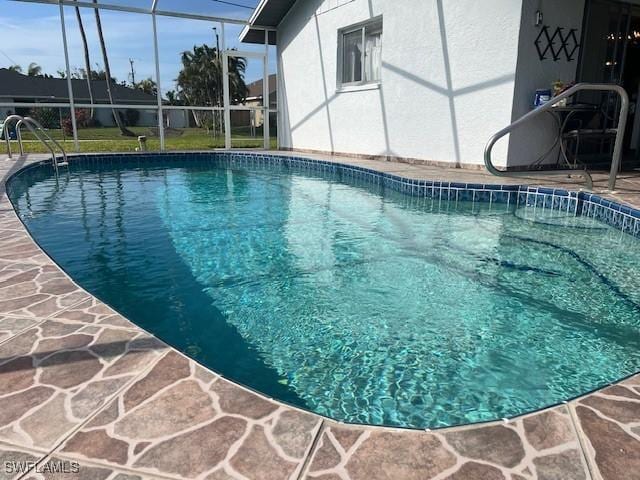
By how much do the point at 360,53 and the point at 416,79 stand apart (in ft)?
7.33

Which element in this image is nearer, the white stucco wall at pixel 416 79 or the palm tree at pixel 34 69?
the white stucco wall at pixel 416 79

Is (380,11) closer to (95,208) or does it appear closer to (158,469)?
(95,208)

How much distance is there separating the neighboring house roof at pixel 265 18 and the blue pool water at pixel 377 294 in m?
7.72

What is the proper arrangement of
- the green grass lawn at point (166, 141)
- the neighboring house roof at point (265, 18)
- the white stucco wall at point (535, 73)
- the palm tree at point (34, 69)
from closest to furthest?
1. the white stucco wall at point (535, 73)
2. the neighboring house roof at point (265, 18)
3. the green grass lawn at point (166, 141)
4. the palm tree at point (34, 69)

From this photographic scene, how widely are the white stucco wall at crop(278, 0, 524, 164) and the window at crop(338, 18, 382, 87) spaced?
0.21 m

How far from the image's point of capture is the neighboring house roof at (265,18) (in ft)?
37.6

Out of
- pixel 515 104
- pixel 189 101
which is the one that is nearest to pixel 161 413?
pixel 515 104

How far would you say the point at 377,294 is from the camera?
123 inches


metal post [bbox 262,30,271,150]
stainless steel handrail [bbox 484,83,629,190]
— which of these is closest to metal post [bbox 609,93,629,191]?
stainless steel handrail [bbox 484,83,629,190]

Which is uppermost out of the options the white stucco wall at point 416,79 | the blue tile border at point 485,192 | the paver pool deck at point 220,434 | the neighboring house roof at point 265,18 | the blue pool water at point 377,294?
the neighboring house roof at point 265,18

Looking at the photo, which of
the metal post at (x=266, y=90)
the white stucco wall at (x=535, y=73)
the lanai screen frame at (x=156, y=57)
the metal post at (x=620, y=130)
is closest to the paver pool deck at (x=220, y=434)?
the metal post at (x=620, y=130)

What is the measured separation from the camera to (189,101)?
35625mm

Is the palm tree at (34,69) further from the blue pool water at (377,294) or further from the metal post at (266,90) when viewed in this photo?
the blue pool water at (377,294)

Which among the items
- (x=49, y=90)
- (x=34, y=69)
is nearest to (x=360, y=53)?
(x=49, y=90)
